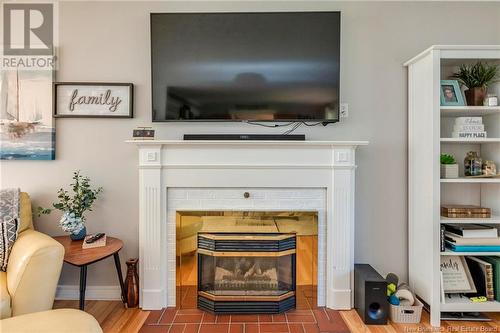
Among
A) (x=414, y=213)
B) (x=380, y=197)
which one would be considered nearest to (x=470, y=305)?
(x=414, y=213)

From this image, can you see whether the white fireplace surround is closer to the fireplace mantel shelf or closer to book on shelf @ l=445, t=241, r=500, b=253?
the fireplace mantel shelf

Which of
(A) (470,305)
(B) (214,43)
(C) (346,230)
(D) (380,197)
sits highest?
(B) (214,43)

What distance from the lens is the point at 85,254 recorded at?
1.94 m

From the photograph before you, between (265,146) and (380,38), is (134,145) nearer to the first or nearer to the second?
(265,146)

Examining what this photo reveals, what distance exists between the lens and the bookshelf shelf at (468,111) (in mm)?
2027

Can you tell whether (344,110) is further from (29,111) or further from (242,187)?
(29,111)

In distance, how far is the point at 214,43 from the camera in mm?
2221

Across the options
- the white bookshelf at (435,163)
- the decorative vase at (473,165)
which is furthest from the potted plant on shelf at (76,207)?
the decorative vase at (473,165)

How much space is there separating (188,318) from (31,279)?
38.1 inches

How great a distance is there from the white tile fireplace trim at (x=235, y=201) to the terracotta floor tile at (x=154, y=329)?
248 mm

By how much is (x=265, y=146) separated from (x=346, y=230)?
832 millimetres

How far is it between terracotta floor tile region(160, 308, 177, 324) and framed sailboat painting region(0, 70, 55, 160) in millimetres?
1465
